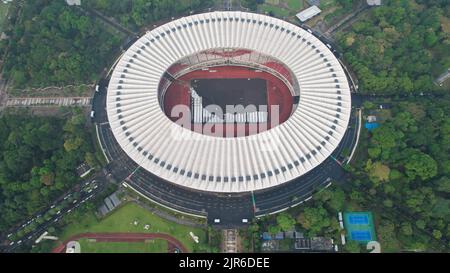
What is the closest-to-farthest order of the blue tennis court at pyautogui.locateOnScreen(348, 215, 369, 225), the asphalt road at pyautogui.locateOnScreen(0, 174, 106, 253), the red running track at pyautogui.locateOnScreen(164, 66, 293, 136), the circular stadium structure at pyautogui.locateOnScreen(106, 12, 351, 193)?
the asphalt road at pyautogui.locateOnScreen(0, 174, 106, 253) < the circular stadium structure at pyautogui.locateOnScreen(106, 12, 351, 193) < the blue tennis court at pyautogui.locateOnScreen(348, 215, 369, 225) < the red running track at pyautogui.locateOnScreen(164, 66, 293, 136)

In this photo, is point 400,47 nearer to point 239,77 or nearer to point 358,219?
point 239,77

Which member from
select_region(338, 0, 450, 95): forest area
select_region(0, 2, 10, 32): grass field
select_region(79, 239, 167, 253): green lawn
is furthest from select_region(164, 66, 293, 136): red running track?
select_region(0, 2, 10, 32): grass field

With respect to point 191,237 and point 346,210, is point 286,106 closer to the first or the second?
point 346,210

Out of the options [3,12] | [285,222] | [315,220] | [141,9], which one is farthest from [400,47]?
[3,12]

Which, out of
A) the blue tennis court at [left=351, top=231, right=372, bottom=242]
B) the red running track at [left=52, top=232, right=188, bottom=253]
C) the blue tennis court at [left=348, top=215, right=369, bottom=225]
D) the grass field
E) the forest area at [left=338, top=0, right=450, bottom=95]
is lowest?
the blue tennis court at [left=351, top=231, right=372, bottom=242]

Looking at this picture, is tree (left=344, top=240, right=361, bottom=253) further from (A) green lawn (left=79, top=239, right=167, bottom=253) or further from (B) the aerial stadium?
(A) green lawn (left=79, top=239, right=167, bottom=253)

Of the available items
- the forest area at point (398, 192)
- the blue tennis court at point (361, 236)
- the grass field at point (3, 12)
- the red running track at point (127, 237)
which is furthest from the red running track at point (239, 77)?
Answer: the grass field at point (3, 12)

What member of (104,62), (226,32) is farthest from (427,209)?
(104,62)

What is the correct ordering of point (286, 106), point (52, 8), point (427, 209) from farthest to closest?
point (52, 8), point (286, 106), point (427, 209)

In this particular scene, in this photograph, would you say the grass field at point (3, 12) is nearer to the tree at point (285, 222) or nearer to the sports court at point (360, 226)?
the tree at point (285, 222)
